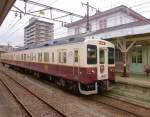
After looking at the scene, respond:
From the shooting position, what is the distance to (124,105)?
33.1 feet

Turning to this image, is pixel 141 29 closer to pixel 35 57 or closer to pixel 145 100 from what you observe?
pixel 145 100

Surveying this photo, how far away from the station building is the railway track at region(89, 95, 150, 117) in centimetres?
446

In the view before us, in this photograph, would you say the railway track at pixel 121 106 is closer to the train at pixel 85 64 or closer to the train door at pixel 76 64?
the train at pixel 85 64

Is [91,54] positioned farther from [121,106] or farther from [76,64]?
[121,106]

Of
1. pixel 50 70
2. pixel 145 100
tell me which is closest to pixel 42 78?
pixel 50 70

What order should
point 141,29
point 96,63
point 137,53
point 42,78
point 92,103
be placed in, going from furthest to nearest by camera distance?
point 42,78
point 137,53
point 141,29
point 96,63
point 92,103

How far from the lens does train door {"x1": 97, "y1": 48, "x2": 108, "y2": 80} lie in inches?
452

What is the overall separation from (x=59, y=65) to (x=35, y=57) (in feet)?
20.8

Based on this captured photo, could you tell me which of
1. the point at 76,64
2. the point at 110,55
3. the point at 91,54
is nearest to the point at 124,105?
the point at 91,54

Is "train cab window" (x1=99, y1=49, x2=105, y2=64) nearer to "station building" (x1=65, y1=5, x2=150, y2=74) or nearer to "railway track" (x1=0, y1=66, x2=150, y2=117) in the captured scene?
"railway track" (x1=0, y1=66, x2=150, y2=117)

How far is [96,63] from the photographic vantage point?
448 inches

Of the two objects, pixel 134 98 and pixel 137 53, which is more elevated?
pixel 137 53

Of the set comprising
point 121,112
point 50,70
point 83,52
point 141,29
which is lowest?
point 121,112

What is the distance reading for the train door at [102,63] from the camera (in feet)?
37.7
